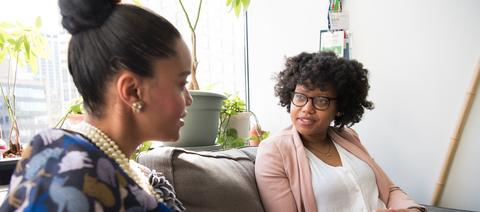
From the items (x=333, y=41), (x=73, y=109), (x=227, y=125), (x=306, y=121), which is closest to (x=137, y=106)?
(x=73, y=109)

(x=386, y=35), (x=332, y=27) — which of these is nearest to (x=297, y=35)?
(x=332, y=27)

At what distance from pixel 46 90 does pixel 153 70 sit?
1.03 meters

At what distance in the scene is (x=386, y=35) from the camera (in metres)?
1.71

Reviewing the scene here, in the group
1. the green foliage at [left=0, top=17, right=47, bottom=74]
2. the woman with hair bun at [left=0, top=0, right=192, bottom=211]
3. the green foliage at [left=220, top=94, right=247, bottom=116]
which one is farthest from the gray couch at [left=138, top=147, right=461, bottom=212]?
the green foliage at [left=0, top=17, right=47, bottom=74]

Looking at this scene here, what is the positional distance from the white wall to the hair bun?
4.96 ft

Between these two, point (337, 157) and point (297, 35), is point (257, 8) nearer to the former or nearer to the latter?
point (297, 35)

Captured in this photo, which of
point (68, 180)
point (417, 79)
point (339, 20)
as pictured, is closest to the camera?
point (68, 180)

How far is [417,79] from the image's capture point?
5.35ft

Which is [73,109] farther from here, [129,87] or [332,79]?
[332,79]

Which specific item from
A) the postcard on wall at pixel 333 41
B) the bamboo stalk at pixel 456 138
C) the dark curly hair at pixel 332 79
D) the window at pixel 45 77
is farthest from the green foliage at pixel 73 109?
the bamboo stalk at pixel 456 138

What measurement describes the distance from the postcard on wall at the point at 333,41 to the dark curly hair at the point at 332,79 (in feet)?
1.43

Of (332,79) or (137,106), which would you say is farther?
(332,79)

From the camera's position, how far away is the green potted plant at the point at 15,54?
1.12 meters

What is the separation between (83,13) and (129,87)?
0.14m
